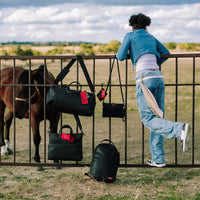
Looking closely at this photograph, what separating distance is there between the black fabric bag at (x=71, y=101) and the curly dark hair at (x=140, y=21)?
4.00ft

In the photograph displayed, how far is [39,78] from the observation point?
6.84 meters

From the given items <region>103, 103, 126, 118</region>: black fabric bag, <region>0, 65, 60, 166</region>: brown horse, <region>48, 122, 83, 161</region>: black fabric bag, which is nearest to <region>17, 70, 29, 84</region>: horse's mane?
<region>0, 65, 60, 166</region>: brown horse

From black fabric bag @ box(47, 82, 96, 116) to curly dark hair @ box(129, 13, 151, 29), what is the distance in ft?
4.00

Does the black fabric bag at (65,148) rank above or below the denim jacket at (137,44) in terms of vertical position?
below

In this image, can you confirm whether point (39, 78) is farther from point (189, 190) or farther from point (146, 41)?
point (189, 190)

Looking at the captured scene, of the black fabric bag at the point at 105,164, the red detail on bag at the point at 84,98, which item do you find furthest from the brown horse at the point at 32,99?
the black fabric bag at the point at 105,164

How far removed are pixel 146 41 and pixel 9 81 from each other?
172 inches

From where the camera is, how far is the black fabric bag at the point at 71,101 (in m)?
5.20

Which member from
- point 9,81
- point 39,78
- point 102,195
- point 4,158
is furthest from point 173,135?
point 9,81

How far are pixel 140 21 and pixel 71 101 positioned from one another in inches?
59.6

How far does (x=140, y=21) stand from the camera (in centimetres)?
530

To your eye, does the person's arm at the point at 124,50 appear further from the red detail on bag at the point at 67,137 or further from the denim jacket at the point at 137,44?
the red detail on bag at the point at 67,137

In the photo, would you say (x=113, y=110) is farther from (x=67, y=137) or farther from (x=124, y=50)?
(x=124, y=50)

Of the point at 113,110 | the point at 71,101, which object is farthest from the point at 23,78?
the point at 113,110
